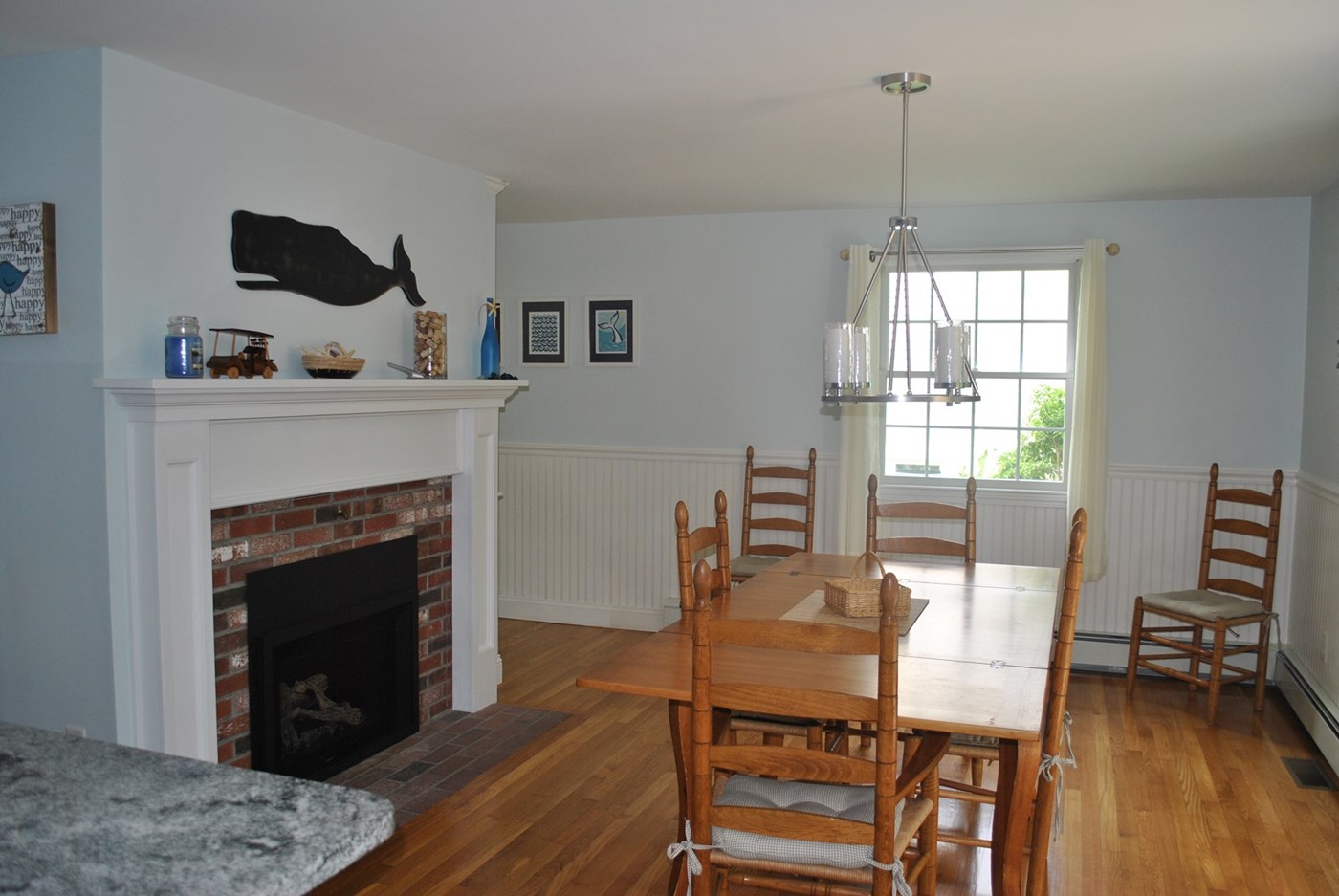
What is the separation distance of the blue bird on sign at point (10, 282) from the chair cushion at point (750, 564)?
3254mm

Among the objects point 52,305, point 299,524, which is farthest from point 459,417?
point 52,305

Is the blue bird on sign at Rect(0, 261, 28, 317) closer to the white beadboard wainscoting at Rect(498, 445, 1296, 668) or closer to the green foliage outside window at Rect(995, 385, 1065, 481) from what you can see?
the white beadboard wainscoting at Rect(498, 445, 1296, 668)

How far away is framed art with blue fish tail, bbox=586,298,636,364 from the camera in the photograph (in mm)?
5988

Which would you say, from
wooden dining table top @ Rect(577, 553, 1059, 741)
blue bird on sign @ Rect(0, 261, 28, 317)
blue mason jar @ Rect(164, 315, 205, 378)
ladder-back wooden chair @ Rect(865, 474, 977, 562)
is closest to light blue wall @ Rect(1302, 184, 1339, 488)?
ladder-back wooden chair @ Rect(865, 474, 977, 562)

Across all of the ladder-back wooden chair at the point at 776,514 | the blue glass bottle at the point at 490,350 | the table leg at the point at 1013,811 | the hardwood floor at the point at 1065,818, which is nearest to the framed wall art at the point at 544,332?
the ladder-back wooden chair at the point at 776,514

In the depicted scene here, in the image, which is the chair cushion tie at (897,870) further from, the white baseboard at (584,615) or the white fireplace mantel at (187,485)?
the white baseboard at (584,615)

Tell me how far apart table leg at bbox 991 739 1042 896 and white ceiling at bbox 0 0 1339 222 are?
179cm

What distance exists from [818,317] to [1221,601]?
8.01 feet

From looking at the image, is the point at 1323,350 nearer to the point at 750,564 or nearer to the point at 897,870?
the point at 750,564

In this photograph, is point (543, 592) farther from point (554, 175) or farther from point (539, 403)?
point (554, 175)

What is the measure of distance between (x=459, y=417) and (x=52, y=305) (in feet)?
5.57

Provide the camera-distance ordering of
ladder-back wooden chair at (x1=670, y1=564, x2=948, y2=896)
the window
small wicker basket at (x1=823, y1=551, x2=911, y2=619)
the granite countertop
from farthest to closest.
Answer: the window → small wicker basket at (x1=823, y1=551, x2=911, y2=619) → ladder-back wooden chair at (x1=670, y1=564, x2=948, y2=896) → the granite countertop

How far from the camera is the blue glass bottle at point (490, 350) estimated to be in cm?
442

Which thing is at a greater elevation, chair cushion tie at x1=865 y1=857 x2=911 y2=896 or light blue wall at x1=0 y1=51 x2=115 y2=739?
light blue wall at x1=0 y1=51 x2=115 y2=739
